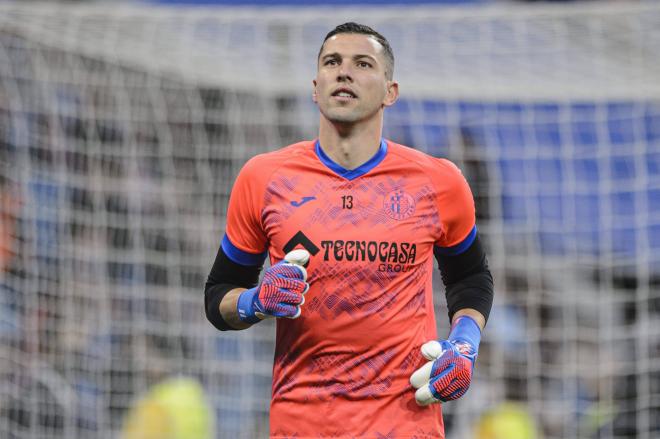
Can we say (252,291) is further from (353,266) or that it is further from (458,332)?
(458,332)

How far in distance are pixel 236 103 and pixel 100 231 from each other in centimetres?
136

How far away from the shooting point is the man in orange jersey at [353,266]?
2.72 m

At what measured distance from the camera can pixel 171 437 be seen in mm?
6160

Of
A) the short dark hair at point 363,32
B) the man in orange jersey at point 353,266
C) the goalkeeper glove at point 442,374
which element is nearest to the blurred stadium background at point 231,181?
the short dark hair at point 363,32

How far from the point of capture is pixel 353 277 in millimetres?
2756

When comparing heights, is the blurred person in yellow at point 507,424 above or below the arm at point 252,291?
below

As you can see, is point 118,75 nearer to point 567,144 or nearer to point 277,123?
point 277,123

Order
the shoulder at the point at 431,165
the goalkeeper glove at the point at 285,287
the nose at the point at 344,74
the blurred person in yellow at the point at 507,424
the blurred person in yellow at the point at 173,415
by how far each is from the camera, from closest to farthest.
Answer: the goalkeeper glove at the point at 285,287 → the nose at the point at 344,74 → the shoulder at the point at 431,165 → the blurred person in yellow at the point at 173,415 → the blurred person in yellow at the point at 507,424

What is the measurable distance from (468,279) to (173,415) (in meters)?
3.51

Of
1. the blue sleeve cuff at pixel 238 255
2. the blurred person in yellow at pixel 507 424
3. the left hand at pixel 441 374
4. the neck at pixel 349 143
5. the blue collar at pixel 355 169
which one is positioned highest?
the neck at pixel 349 143

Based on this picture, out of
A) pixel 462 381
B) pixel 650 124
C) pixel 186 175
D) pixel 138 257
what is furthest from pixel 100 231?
pixel 462 381

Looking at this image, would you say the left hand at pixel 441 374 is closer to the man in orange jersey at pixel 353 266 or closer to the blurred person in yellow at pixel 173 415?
the man in orange jersey at pixel 353 266

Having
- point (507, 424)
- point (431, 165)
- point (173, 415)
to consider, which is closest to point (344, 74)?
point (431, 165)

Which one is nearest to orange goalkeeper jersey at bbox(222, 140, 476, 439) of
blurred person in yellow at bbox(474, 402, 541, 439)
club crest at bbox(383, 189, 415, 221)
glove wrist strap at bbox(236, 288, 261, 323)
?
club crest at bbox(383, 189, 415, 221)
